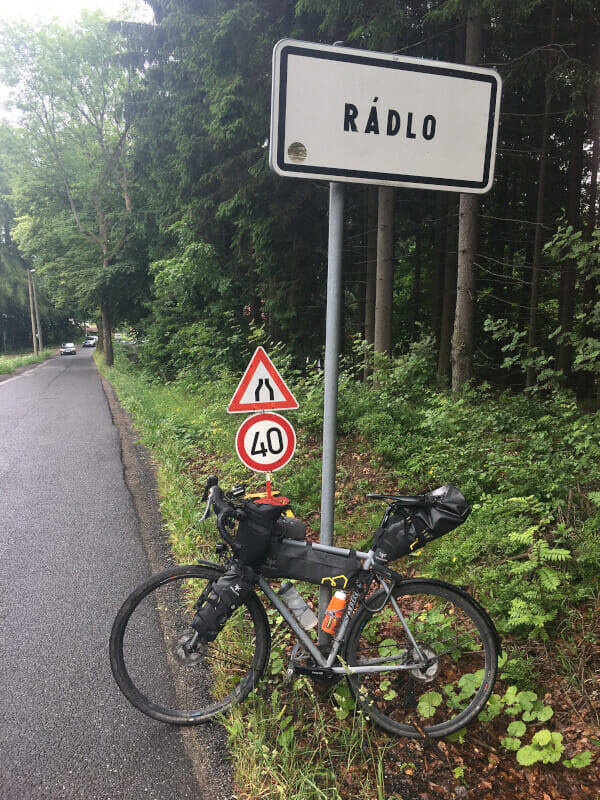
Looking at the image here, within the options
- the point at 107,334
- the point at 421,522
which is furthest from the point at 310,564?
the point at 107,334

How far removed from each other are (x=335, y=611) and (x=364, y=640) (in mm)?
435

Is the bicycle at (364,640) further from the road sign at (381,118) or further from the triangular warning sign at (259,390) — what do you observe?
the road sign at (381,118)

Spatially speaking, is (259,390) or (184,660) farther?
(259,390)

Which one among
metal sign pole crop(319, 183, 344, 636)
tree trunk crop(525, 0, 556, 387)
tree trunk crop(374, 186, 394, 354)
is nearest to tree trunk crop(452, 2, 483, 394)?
tree trunk crop(374, 186, 394, 354)

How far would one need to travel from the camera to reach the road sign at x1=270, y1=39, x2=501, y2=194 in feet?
6.28

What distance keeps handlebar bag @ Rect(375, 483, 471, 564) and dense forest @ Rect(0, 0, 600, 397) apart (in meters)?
3.31

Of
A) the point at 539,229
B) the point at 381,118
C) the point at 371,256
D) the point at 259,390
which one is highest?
the point at 539,229

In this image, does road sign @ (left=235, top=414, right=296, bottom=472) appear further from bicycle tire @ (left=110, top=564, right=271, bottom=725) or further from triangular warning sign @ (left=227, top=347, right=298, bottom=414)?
bicycle tire @ (left=110, top=564, right=271, bottom=725)

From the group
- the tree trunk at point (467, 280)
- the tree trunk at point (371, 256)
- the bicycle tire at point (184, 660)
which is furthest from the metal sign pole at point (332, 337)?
the tree trunk at point (371, 256)

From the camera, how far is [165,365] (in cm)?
2023

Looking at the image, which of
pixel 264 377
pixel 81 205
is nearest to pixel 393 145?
pixel 264 377

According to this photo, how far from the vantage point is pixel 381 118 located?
1.99m

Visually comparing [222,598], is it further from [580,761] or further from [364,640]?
[580,761]

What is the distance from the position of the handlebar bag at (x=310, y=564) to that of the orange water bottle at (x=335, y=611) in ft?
0.18
